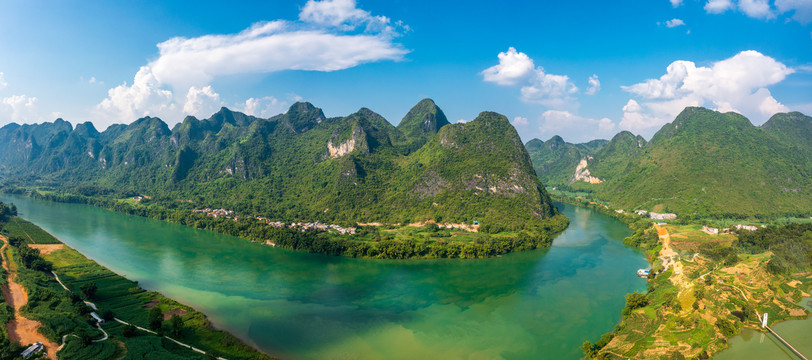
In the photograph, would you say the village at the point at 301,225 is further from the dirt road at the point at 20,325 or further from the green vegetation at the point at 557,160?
the green vegetation at the point at 557,160

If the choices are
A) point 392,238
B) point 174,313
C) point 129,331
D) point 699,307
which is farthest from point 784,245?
point 129,331

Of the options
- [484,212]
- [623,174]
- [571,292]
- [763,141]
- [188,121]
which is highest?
[188,121]

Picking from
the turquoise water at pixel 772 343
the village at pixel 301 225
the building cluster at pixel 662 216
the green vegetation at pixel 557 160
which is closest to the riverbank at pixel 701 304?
the turquoise water at pixel 772 343

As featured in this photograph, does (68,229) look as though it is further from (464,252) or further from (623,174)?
(623,174)

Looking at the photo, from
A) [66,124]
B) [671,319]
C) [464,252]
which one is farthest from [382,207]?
[66,124]

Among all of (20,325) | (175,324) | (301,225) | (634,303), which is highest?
(301,225)

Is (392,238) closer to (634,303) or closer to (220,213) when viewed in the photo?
(634,303)
